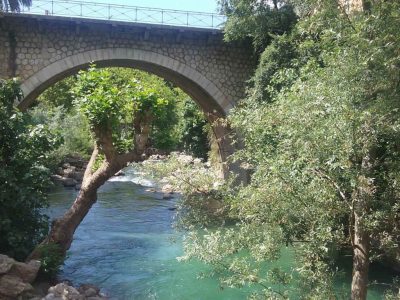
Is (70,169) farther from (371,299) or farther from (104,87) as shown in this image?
(371,299)

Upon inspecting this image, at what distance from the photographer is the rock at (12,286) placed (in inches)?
262

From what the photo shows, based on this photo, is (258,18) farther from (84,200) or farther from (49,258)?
(49,258)

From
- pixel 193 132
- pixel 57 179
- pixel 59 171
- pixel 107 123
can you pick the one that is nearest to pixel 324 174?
pixel 107 123

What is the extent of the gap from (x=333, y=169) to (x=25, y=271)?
4.97m

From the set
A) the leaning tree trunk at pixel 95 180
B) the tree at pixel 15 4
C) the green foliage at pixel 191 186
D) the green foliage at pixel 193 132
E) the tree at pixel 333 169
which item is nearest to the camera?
the tree at pixel 333 169

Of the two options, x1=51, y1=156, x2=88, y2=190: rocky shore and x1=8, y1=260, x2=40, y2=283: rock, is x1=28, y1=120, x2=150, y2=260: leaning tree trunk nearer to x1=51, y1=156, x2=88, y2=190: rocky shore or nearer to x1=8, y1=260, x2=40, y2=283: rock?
x1=8, y1=260, x2=40, y2=283: rock

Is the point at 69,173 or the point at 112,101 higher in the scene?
the point at 112,101

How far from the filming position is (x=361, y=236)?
16.0ft

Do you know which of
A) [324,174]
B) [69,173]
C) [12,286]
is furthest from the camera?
[69,173]

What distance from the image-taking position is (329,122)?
434cm

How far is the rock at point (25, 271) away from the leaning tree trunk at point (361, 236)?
15.5 feet

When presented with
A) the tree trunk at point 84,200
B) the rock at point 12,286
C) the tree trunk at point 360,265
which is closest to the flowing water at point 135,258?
the tree trunk at point 84,200

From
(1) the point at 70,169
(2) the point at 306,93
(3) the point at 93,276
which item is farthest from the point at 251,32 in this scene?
(1) the point at 70,169

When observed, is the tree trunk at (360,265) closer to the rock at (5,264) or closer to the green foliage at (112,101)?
the green foliage at (112,101)
